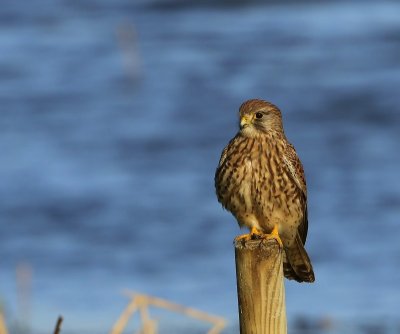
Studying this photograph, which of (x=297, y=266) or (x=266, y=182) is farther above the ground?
(x=266, y=182)

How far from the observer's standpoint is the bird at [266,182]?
6180mm

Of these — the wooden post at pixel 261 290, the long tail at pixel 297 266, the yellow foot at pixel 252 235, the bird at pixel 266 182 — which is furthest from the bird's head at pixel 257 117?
the wooden post at pixel 261 290

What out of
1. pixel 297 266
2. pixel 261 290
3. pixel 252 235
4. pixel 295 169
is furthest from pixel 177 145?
pixel 261 290

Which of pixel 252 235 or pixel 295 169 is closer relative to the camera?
pixel 252 235

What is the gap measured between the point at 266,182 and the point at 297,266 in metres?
0.38

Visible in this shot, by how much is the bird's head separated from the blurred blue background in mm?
3382

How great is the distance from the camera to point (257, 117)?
6223 millimetres

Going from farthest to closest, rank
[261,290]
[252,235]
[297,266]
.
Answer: [297,266], [252,235], [261,290]

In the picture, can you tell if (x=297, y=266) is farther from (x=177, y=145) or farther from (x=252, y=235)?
(x=177, y=145)

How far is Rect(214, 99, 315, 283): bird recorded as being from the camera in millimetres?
6180

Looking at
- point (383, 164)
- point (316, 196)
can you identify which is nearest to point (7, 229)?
point (316, 196)

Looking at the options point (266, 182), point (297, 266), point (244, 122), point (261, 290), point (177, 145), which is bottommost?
point (261, 290)

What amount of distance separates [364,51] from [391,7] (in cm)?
308

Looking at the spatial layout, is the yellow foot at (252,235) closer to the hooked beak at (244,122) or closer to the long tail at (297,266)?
the long tail at (297,266)
